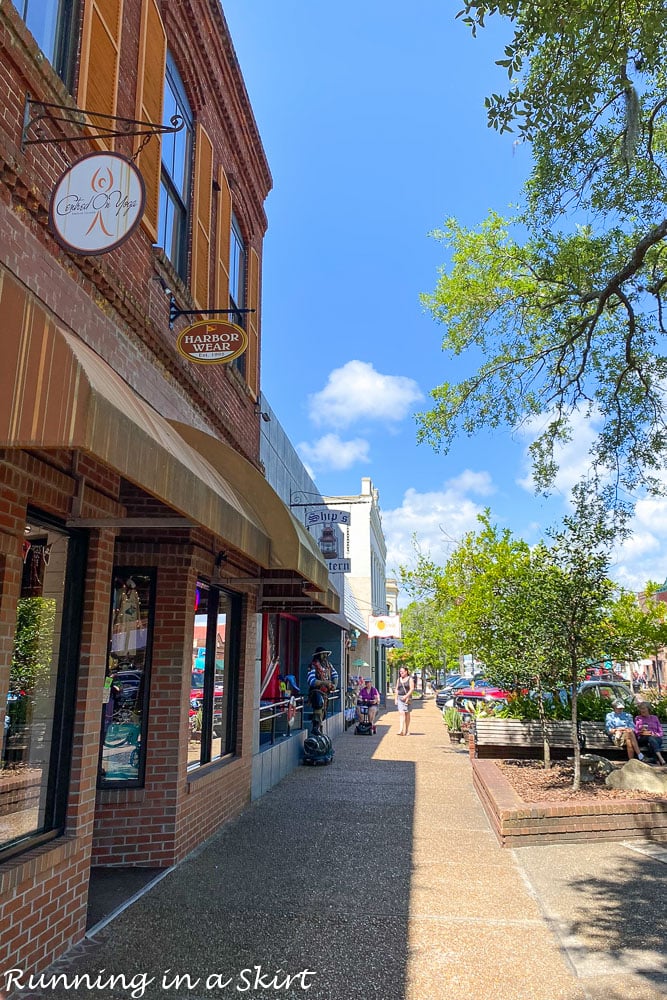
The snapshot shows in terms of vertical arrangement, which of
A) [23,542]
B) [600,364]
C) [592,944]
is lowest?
[592,944]

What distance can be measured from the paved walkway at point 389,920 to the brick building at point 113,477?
578mm

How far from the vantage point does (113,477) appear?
5.30 m

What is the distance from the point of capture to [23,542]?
418 cm

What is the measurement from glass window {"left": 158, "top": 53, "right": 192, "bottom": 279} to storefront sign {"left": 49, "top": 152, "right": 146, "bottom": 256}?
2606mm

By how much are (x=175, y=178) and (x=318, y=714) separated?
9666 mm

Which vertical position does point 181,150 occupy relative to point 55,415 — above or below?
above

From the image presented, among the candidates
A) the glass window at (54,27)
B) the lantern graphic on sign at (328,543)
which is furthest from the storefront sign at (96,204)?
the lantern graphic on sign at (328,543)

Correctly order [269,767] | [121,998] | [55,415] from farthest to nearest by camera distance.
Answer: [269,767] → [121,998] → [55,415]

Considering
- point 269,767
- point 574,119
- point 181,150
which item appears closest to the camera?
point 574,119

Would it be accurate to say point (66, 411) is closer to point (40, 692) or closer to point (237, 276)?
point (40, 692)

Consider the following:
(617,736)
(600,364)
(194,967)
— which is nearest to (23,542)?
(194,967)

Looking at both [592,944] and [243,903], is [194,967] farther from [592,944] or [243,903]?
[592,944]

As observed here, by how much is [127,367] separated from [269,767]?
676 cm

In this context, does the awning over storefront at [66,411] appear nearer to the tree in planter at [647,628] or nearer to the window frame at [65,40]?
the window frame at [65,40]
